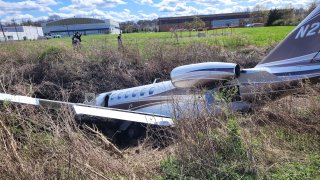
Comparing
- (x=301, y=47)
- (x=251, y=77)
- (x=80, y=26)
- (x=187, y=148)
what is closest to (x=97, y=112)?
(x=251, y=77)

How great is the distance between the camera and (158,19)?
130m

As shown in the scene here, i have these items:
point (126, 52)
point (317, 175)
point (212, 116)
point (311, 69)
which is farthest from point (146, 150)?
point (126, 52)

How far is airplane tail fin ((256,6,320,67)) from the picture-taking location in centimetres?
741

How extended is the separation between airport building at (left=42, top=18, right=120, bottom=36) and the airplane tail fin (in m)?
135

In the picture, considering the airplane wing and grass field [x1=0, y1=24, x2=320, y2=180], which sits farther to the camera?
the airplane wing

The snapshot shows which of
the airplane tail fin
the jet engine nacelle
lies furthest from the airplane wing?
the airplane tail fin

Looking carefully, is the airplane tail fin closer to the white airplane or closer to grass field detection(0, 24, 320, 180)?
the white airplane

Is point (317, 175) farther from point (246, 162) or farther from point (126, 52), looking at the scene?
point (126, 52)

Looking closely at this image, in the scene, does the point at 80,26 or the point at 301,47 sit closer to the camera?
the point at 301,47

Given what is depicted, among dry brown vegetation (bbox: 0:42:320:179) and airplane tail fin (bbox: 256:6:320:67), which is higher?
airplane tail fin (bbox: 256:6:320:67)

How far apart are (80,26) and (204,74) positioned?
149 metres

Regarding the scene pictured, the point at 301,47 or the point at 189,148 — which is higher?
the point at 301,47

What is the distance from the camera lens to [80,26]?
14862cm

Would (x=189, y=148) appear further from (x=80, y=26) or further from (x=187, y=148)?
(x=80, y=26)
